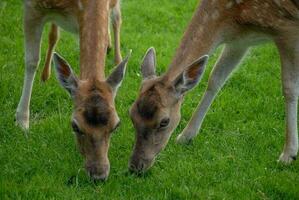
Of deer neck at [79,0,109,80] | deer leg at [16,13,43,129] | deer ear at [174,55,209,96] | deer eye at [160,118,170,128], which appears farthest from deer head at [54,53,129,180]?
deer leg at [16,13,43,129]

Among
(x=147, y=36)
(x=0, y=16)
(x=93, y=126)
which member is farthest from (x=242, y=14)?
(x=0, y=16)

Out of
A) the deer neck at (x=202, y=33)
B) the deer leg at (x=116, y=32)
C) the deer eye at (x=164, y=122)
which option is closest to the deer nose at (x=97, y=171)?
the deer eye at (x=164, y=122)

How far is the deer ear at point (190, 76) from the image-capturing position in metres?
5.77

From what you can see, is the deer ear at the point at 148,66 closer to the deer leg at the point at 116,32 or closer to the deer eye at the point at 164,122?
the deer eye at the point at 164,122

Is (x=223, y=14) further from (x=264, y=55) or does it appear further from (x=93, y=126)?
(x=264, y=55)

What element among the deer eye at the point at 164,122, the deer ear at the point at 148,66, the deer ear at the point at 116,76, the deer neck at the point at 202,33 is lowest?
the deer eye at the point at 164,122

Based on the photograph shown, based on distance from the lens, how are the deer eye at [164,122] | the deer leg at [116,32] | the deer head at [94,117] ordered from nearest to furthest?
the deer head at [94,117] < the deer eye at [164,122] < the deer leg at [116,32]

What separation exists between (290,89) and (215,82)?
891mm

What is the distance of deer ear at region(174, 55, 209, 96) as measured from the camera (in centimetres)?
577

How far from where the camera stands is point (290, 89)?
6.32 meters

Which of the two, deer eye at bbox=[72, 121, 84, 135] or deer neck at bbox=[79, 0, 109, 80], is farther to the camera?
deer neck at bbox=[79, 0, 109, 80]

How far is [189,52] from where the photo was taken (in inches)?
239

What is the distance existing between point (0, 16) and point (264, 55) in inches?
160

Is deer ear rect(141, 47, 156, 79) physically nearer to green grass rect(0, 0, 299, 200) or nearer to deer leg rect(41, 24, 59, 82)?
green grass rect(0, 0, 299, 200)
